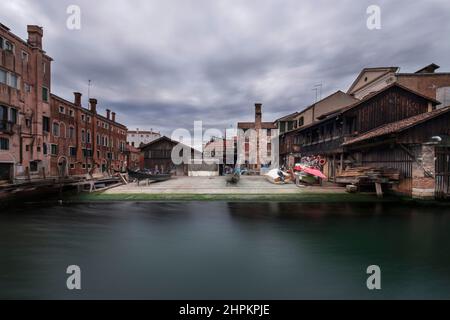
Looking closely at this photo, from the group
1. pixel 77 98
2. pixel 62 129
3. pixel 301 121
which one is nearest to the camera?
pixel 62 129

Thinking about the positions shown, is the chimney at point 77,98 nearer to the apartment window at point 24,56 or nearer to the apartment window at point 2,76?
the apartment window at point 24,56

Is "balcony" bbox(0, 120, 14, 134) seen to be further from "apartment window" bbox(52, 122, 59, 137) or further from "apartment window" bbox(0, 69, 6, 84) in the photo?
"apartment window" bbox(52, 122, 59, 137)

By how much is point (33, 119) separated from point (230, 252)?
29.1 meters

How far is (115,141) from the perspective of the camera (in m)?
45.7

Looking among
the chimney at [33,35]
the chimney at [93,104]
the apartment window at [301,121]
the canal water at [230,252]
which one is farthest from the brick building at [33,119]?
the apartment window at [301,121]

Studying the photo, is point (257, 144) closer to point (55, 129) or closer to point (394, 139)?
point (394, 139)

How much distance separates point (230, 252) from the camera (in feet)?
25.9

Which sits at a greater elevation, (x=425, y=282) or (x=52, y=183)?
(x=52, y=183)

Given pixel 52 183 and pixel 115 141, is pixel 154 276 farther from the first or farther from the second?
pixel 115 141

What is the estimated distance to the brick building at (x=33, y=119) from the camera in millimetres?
21484

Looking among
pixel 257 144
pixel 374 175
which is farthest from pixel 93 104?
pixel 374 175

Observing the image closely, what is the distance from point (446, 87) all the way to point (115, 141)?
53789 mm

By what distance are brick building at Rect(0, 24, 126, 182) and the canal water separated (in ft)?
43.6
